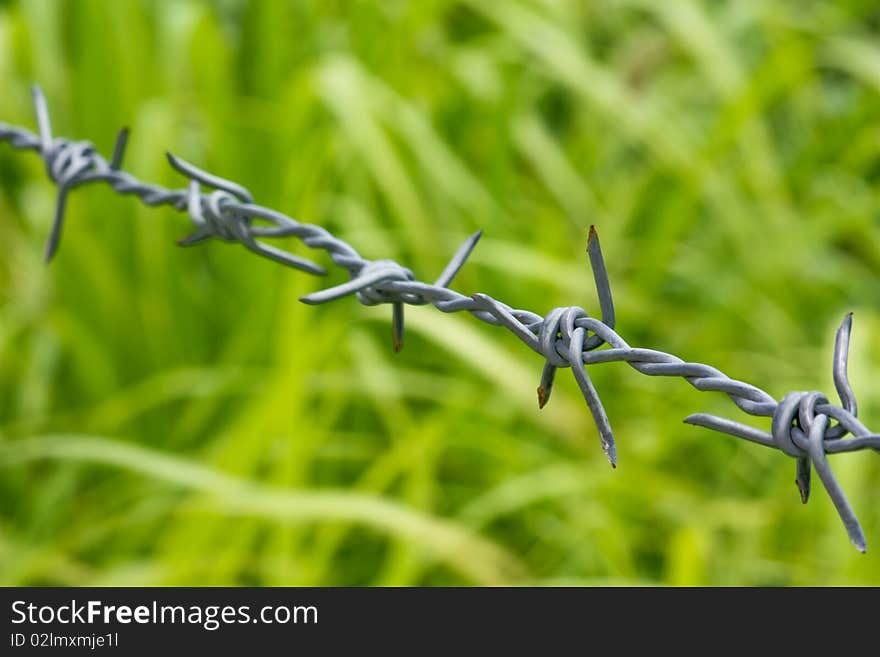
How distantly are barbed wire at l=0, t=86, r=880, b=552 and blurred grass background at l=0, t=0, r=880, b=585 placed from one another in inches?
24.0

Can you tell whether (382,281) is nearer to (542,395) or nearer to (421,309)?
(542,395)

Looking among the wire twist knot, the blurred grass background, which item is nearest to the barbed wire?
the wire twist knot

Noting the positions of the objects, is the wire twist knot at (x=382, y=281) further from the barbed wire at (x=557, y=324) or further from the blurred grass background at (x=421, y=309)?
the blurred grass background at (x=421, y=309)

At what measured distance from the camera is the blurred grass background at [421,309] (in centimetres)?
147

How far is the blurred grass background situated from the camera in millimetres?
1472

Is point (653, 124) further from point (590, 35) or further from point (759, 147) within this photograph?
point (590, 35)

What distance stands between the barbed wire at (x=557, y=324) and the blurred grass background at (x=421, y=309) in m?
0.61

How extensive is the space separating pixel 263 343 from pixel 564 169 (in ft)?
2.55

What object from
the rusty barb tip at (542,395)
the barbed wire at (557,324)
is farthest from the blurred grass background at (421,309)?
the rusty barb tip at (542,395)

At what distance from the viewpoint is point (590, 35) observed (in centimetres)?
263

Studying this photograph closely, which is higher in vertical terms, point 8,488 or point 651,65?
point 651,65

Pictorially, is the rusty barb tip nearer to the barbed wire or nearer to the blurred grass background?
the barbed wire
